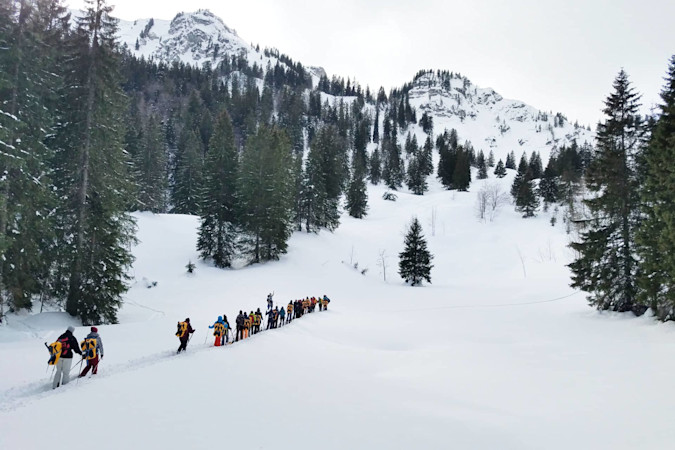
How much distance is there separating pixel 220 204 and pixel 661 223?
110ft

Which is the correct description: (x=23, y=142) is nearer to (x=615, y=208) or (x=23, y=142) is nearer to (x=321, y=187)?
(x=615, y=208)

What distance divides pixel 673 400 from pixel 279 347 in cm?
1193

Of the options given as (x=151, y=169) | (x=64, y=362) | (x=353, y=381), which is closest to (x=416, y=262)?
(x=353, y=381)

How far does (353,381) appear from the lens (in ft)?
36.5

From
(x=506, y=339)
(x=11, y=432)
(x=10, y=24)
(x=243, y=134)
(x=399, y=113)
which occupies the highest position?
(x=399, y=113)

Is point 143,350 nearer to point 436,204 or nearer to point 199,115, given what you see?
point 436,204

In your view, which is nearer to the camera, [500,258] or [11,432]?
[11,432]

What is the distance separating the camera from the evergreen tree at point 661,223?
52.1 ft

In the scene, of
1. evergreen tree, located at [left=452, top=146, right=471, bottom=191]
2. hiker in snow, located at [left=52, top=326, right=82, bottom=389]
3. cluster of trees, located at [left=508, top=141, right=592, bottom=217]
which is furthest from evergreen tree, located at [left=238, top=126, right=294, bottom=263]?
evergreen tree, located at [left=452, top=146, right=471, bottom=191]

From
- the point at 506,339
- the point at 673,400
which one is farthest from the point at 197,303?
the point at 673,400

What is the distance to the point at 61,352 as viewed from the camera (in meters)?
9.18

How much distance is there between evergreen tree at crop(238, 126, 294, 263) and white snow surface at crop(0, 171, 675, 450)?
7.90 meters

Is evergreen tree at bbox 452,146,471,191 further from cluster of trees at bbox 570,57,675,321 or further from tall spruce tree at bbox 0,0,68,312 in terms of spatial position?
tall spruce tree at bbox 0,0,68,312

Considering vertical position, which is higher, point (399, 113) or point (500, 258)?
point (399, 113)
